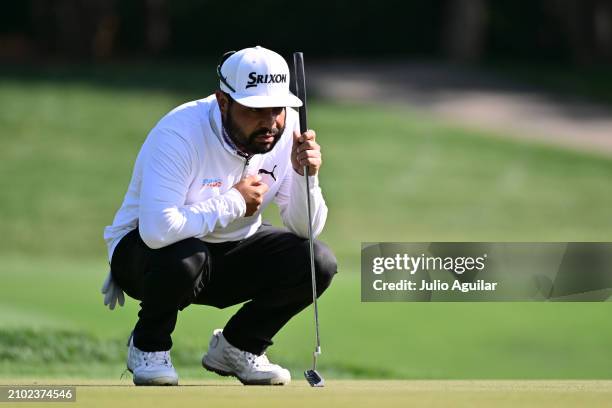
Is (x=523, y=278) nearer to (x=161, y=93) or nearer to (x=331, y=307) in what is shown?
(x=331, y=307)

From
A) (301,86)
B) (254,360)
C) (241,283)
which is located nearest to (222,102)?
(301,86)

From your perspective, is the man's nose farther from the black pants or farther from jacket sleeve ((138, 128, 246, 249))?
the black pants

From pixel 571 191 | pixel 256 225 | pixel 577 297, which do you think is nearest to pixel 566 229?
pixel 571 191

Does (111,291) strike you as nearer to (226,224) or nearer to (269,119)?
(226,224)

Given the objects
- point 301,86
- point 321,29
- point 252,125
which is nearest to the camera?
point 252,125

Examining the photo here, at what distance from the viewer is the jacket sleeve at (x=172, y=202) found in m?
4.66

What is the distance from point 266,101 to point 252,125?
14 cm

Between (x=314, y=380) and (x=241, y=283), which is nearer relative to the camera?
(x=314, y=380)

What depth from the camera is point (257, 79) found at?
4730 millimetres

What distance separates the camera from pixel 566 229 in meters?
14.4

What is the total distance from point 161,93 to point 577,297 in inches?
466

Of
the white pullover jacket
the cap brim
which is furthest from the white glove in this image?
the cap brim

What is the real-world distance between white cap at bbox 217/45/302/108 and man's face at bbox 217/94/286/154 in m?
0.05

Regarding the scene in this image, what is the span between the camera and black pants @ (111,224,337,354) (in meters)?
4.85
